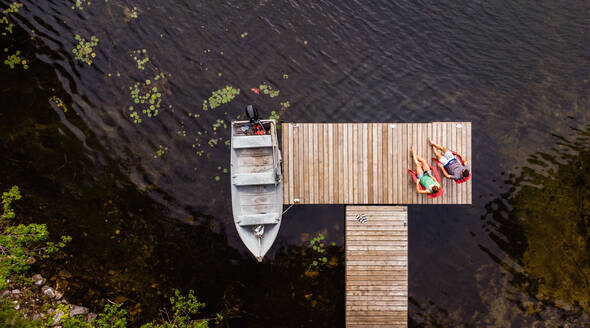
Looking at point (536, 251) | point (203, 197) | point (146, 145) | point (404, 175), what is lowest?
point (536, 251)

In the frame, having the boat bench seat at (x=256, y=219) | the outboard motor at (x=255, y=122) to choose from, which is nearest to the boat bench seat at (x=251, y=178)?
the boat bench seat at (x=256, y=219)

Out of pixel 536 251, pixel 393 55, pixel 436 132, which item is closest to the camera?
pixel 436 132

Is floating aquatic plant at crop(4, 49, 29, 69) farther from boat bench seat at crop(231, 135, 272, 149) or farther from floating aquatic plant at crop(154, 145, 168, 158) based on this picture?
boat bench seat at crop(231, 135, 272, 149)

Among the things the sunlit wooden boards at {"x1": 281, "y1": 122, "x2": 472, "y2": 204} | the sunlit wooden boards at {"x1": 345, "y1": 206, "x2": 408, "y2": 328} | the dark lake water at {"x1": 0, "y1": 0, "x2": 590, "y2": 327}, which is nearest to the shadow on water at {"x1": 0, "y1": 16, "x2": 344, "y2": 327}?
the dark lake water at {"x1": 0, "y1": 0, "x2": 590, "y2": 327}

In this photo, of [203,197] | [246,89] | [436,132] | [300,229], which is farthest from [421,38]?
[203,197]

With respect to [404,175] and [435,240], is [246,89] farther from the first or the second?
[435,240]

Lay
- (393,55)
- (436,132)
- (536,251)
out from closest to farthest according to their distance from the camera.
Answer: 1. (436,132)
2. (536,251)
3. (393,55)

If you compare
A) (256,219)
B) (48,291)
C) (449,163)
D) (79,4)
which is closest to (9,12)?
(79,4)
